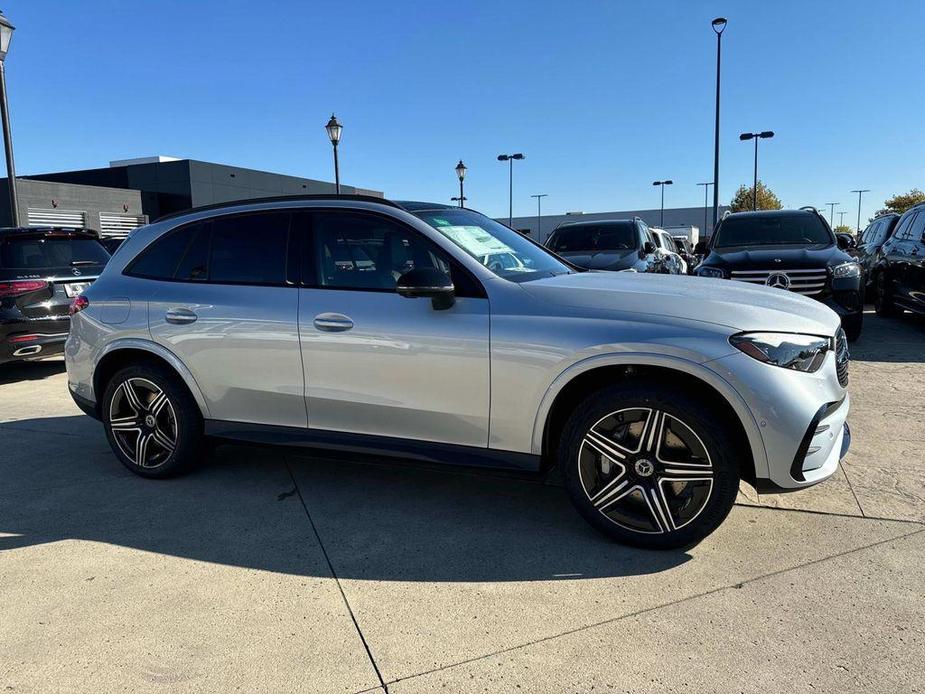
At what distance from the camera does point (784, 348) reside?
2973 mm

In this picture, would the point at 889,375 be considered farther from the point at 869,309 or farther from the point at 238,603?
the point at 869,309

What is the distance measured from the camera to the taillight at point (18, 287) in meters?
7.29

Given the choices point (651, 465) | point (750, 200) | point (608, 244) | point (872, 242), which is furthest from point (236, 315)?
point (750, 200)

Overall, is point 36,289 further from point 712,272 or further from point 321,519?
point 712,272

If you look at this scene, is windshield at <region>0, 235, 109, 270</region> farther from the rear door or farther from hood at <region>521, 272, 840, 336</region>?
hood at <region>521, 272, 840, 336</region>

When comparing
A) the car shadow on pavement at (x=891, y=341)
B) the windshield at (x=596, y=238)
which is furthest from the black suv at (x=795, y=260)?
the windshield at (x=596, y=238)

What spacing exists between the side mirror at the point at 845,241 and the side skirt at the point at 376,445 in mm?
7458

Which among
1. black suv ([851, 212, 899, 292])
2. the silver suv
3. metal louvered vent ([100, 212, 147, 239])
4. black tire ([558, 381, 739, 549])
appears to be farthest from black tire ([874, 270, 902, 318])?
metal louvered vent ([100, 212, 147, 239])

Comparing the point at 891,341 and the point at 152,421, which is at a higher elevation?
the point at 152,421

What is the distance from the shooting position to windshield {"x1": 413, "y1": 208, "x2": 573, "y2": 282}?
3.64 meters

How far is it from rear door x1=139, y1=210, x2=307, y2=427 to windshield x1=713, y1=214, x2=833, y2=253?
23.5 feet

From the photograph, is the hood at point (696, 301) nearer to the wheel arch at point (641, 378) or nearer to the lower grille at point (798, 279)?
the wheel arch at point (641, 378)

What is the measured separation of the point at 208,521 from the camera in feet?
12.2

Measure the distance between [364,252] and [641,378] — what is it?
5.48 ft
